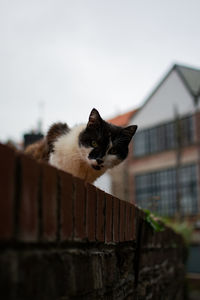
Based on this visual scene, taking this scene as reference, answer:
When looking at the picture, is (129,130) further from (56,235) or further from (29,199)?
(29,199)

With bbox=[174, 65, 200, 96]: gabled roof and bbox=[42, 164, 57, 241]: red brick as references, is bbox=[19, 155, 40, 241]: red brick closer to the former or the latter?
bbox=[42, 164, 57, 241]: red brick

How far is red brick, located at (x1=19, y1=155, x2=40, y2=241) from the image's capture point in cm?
101

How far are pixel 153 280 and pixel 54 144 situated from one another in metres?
1.53

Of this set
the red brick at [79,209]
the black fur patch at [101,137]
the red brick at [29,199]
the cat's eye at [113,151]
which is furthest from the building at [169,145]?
the red brick at [29,199]

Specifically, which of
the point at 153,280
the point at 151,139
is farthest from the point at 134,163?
the point at 153,280

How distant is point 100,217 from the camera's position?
1726mm

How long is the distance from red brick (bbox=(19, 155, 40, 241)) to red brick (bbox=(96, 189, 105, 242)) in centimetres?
64

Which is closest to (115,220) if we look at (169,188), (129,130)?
(129,130)

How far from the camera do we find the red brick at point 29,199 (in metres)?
1.01

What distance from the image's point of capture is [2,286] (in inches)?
35.1

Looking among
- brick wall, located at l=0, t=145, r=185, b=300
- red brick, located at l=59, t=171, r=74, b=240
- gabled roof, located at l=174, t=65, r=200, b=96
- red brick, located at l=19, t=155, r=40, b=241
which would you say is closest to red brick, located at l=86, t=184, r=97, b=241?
brick wall, located at l=0, t=145, r=185, b=300

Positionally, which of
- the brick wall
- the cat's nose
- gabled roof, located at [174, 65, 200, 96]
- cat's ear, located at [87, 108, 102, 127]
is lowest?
the brick wall

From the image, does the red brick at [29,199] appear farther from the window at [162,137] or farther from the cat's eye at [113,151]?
the window at [162,137]

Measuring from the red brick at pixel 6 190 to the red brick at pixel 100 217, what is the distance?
0.77 meters
